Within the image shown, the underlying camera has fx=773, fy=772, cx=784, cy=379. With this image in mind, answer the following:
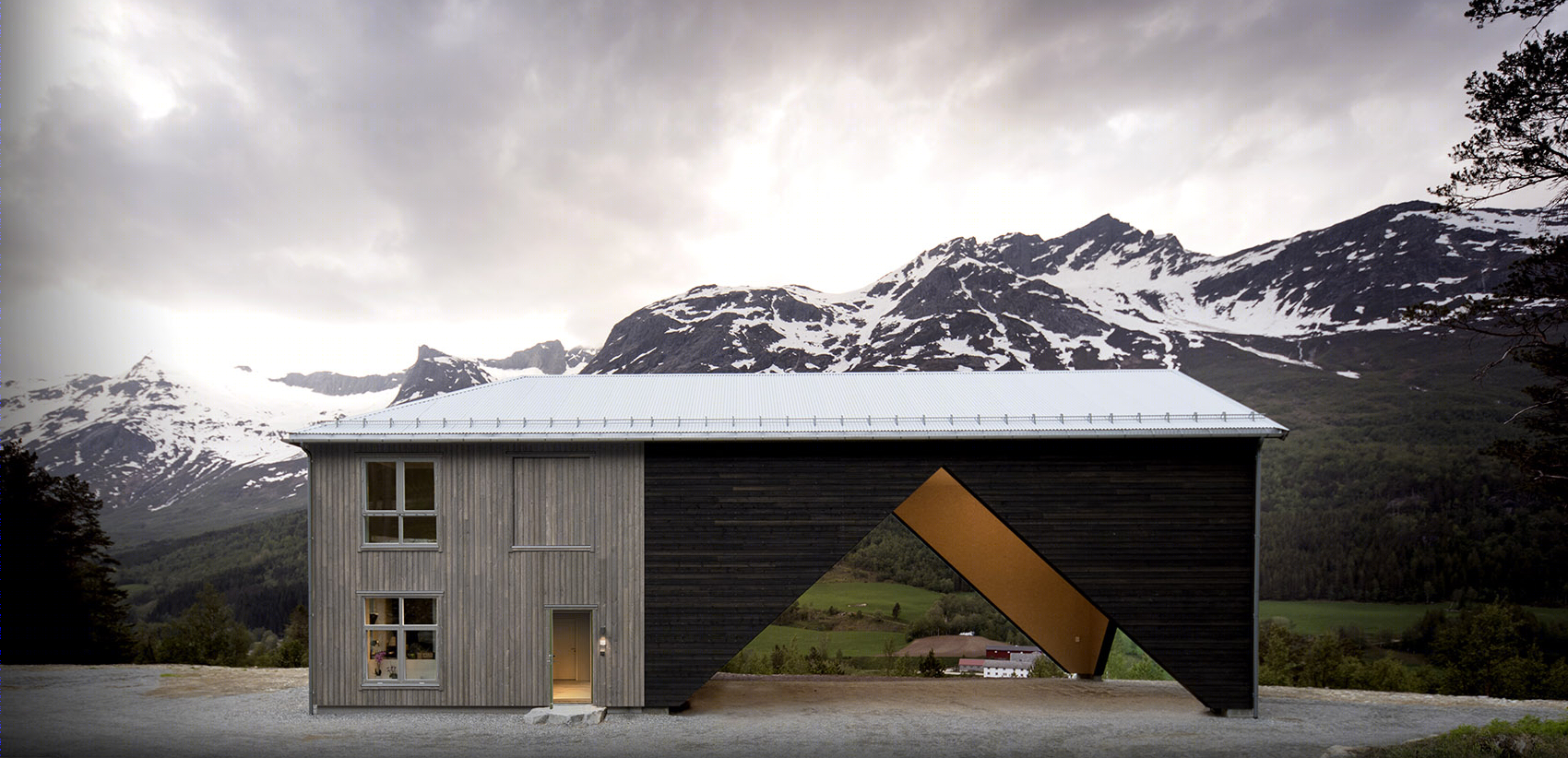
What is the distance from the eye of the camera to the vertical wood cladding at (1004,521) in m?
11.3

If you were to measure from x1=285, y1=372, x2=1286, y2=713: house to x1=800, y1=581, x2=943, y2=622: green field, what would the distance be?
154 feet

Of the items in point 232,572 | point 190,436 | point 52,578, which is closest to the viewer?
point 52,578

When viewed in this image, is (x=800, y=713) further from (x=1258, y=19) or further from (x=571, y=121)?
(x=1258, y=19)

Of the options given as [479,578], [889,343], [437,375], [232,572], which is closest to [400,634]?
[479,578]

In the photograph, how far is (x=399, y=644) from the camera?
11.5 meters

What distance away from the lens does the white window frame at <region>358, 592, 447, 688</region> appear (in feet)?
37.4

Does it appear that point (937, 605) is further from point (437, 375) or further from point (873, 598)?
point (437, 375)

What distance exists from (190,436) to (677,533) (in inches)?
5548

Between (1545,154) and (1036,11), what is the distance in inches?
527

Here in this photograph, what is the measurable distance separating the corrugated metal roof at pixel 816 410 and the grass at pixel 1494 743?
3.95 meters

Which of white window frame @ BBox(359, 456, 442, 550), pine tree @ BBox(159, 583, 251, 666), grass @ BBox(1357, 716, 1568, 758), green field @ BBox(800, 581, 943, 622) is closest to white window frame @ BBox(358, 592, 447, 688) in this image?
white window frame @ BBox(359, 456, 442, 550)

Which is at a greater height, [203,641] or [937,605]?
[203,641]

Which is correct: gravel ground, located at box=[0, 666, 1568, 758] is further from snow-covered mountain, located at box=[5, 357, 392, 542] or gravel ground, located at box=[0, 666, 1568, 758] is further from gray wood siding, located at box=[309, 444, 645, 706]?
snow-covered mountain, located at box=[5, 357, 392, 542]

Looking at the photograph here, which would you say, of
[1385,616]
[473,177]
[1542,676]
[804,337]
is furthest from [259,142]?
[804,337]
